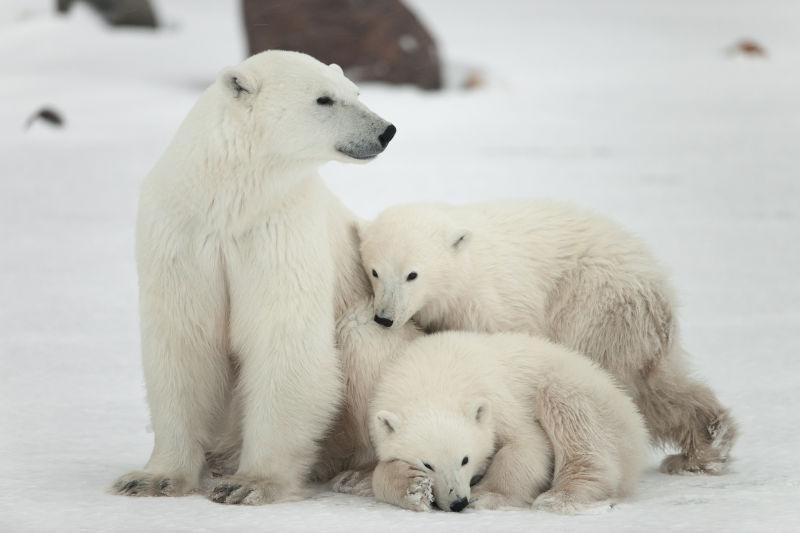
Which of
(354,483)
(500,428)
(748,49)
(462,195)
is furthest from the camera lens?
(748,49)

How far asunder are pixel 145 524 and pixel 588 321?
181 centimetres

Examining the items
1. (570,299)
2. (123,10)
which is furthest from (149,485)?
(123,10)

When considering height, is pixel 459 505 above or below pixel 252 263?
below

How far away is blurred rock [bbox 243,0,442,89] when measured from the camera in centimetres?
1220

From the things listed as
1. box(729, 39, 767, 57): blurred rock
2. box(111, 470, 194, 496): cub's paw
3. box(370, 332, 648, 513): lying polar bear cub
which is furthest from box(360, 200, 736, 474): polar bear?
box(729, 39, 767, 57): blurred rock

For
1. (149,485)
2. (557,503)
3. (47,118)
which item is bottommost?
(149,485)

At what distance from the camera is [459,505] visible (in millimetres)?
3736

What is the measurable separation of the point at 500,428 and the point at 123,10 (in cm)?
1257

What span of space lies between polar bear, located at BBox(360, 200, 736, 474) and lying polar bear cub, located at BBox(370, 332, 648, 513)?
9.7 inches

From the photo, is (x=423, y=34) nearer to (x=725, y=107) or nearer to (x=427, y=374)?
(x=725, y=107)

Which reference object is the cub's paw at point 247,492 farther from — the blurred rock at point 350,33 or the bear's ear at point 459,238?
the blurred rock at point 350,33

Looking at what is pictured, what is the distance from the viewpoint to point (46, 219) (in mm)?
8602

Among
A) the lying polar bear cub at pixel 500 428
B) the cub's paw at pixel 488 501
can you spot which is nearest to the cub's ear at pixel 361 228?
the lying polar bear cub at pixel 500 428

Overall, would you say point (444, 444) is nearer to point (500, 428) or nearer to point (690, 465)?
point (500, 428)
